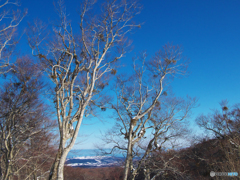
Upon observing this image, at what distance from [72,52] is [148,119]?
23.1ft

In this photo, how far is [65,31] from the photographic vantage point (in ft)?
26.0

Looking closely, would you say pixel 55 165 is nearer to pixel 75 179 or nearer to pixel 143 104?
pixel 143 104

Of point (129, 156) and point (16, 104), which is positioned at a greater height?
point (16, 104)

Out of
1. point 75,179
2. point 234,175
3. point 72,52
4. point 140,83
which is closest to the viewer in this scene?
point 234,175

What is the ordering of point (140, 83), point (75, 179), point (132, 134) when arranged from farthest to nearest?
point (75, 179) < point (140, 83) < point (132, 134)

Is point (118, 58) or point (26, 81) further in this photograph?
point (26, 81)

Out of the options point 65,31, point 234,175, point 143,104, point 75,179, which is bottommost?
point 75,179

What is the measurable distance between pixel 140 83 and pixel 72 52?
17.9ft

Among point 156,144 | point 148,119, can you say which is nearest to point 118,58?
point 148,119

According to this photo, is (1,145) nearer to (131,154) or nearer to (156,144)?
(131,154)

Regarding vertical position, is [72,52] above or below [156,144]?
above

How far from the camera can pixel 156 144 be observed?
11914mm

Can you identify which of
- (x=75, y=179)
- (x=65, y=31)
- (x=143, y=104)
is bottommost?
(x=75, y=179)

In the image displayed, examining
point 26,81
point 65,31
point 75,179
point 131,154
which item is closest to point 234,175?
point 131,154
